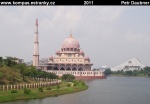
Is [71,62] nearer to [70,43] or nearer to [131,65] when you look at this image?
[70,43]

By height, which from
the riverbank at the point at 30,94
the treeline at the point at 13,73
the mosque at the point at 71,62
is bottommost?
the riverbank at the point at 30,94

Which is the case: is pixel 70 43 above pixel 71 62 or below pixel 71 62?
above

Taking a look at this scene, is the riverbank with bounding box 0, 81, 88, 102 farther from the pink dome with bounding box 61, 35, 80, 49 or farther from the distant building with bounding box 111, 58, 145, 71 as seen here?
the distant building with bounding box 111, 58, 145, 71

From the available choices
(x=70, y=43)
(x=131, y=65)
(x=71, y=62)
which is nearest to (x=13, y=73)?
(x=71, y=62)

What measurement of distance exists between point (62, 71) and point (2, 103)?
159 ft

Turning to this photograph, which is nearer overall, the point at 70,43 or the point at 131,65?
the point at 70,43

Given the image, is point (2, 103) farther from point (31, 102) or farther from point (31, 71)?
point (31, 71)

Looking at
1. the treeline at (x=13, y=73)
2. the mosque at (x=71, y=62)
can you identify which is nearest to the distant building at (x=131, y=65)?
the mosque at (x=71, y=62)

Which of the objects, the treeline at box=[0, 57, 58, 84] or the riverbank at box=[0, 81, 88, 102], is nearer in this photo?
the riverbank at box=[0, 81, 88, 102]

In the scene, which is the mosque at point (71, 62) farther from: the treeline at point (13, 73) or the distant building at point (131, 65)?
the distant building at point (131, 65)

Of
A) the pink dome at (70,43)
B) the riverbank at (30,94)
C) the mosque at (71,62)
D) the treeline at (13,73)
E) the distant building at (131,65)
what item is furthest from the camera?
the distant building at (131,65)

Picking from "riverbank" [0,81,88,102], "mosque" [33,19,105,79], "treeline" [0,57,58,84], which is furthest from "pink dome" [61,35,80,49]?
"riverbank" [0,81,88,102]

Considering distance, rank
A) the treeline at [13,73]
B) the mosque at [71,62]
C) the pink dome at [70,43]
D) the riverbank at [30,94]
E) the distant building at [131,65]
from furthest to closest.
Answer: the distant building at [131,65], the pink dome at [70,43], the mosque at [71,62], the treeline at [13,73], the riverbank at [30,94]

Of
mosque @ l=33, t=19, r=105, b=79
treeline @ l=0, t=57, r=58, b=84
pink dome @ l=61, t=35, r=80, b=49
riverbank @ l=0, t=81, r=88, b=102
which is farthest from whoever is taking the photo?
pink dome @ l=61, t=35, r=80, b=49
